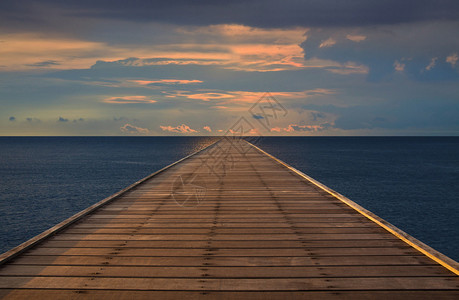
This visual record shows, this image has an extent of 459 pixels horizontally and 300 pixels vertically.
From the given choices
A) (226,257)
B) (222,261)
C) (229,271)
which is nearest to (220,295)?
(229,271)

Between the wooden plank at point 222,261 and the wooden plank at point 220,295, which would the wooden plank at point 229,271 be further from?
the wooden plank at point 220,295

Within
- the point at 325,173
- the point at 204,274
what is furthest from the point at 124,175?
the point at 204,274

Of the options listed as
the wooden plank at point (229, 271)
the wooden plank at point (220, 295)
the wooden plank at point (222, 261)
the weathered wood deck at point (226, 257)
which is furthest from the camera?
the wooden plank at point (222, 261)

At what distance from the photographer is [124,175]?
133 feet

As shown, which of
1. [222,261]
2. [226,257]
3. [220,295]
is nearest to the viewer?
[220,295]

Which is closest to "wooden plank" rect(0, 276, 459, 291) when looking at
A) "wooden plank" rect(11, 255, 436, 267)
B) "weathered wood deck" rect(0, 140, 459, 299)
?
"weathered wood deck" rect(0, 140, 459, 299)

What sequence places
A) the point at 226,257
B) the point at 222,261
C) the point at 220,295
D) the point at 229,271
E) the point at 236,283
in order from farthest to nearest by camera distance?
the point at 226,257
the point at 222,261
the point at 229,271
the point at 236,283
the point at 220,295

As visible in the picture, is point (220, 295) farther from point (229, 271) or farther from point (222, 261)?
point (222, 261)

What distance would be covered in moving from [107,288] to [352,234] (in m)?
3.51

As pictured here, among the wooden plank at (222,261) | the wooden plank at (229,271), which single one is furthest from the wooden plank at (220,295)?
the wooden plank at (222,261)

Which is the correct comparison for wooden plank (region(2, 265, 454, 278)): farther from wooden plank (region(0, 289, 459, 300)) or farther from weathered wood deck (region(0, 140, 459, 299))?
wooden plank (region(0, 289, 459, 300))

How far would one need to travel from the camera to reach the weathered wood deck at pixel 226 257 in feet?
12.1

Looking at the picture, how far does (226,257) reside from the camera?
456 cm

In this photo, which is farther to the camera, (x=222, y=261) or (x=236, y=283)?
(x=222, y=261)
